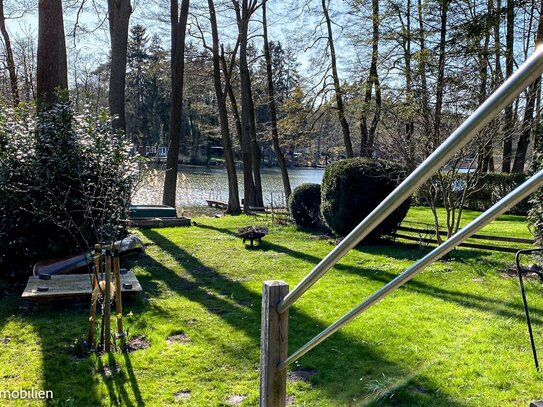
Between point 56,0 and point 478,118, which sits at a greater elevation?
point 56,0

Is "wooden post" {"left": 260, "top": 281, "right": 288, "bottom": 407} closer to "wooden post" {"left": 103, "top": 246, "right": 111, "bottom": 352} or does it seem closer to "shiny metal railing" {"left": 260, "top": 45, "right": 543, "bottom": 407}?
"shiny metal railing" {"left": 260, "top": 45, "right": 543, "bottom": 407}

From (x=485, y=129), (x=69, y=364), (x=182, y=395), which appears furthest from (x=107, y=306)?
(x=485, y=129)

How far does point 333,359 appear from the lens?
3416 mm

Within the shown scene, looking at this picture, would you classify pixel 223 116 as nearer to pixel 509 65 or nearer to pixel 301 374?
pixel 509 65

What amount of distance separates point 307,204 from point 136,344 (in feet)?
23.3

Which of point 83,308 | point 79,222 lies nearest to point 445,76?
point 79,222

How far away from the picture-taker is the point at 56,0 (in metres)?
6.89

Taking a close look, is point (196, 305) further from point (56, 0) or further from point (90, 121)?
point (56, 0)

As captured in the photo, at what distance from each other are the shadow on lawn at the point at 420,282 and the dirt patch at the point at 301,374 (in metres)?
2.22

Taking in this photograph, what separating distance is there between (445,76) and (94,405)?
965cm

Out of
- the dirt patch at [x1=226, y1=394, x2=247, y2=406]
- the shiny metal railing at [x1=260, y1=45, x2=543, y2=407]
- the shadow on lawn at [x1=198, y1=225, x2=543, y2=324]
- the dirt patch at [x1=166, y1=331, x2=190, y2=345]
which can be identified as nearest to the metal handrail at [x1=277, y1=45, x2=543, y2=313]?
the shiny metal railing at [x1=260, y1=45, x2=543, y2=407]

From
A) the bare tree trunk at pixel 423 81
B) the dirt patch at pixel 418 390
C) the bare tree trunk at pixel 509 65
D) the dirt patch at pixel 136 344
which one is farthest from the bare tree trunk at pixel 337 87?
the dirt patch at pixel 418 390

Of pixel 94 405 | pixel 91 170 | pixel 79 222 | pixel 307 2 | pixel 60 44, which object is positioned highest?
pixel 307 2

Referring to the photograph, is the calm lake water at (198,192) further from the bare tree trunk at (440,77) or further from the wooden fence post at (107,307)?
the wooden fence post at (107,307)
